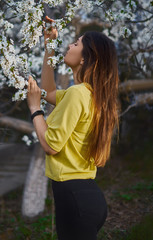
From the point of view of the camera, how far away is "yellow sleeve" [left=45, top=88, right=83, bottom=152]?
5.26 feet

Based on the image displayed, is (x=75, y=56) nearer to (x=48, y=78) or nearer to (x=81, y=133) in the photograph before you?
(x=48, y=78)

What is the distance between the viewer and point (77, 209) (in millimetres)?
1630

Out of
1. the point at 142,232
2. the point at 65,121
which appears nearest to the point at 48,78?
the point at 65,121

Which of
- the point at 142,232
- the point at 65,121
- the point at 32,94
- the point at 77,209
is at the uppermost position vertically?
the point at 32,94

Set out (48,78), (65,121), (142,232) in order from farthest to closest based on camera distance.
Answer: (142,232) → (48,78) → (65,121)

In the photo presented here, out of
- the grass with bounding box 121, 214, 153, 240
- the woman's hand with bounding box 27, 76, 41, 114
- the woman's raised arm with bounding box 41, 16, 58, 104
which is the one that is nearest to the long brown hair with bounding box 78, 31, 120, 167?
the woman's hand with bounding box 27, 76, 41, 114

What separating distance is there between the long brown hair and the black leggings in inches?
8.0

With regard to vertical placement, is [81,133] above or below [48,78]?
below

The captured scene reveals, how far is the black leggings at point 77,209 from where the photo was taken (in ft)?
5.36

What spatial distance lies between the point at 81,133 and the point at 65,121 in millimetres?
162

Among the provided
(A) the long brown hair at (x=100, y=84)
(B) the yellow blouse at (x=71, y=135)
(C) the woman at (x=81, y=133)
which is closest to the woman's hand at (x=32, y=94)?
(C) the woman at (x=81, y=133)

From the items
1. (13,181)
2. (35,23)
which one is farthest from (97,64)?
(13,181)

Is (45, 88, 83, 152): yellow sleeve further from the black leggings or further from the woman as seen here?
→ the black leggings

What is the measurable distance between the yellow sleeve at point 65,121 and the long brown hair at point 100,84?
134mm
